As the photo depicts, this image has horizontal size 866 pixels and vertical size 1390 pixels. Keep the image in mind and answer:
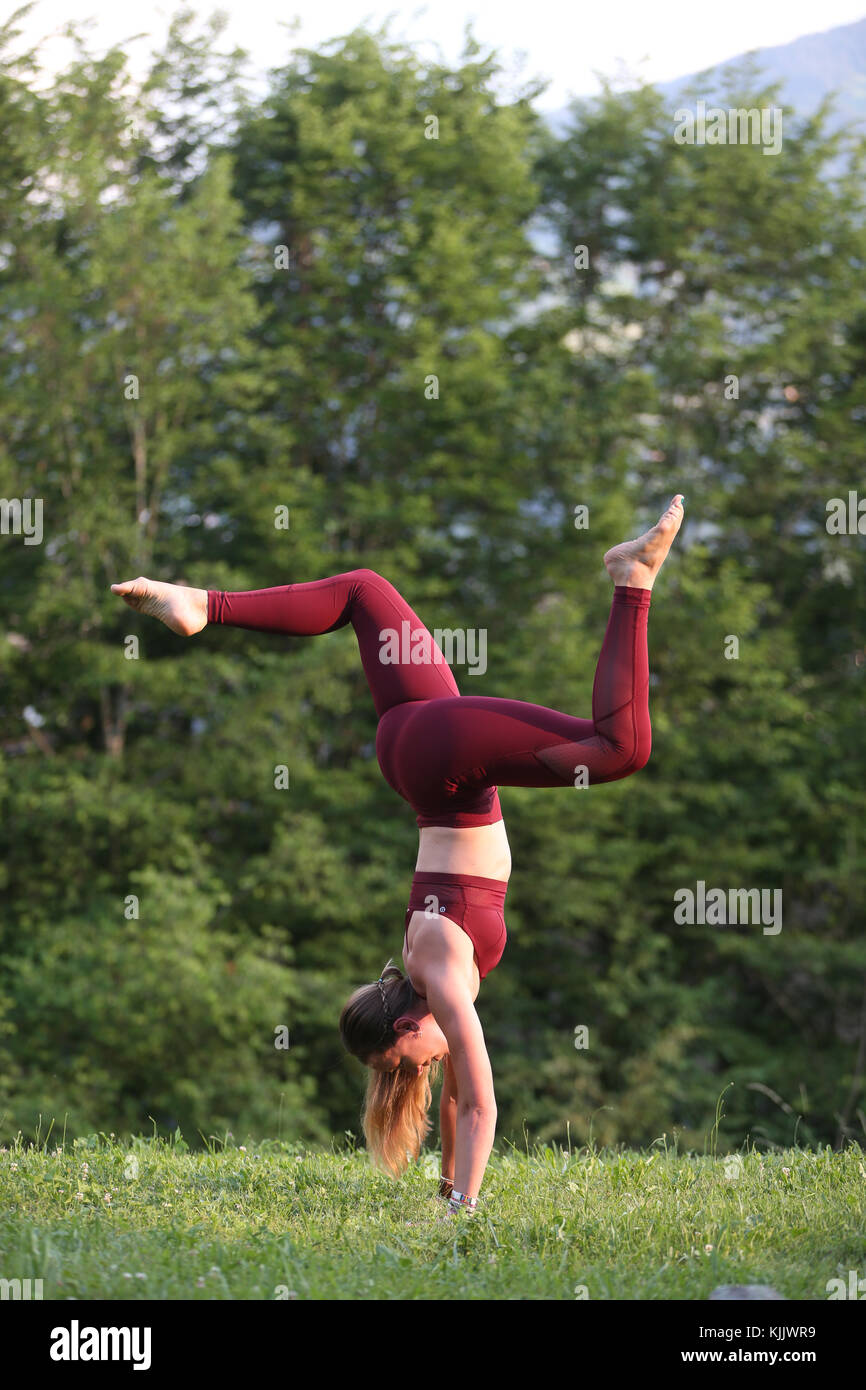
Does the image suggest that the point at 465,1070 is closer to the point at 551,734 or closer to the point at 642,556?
the point at 551,734

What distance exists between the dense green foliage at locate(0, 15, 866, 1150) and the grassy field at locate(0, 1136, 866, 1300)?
26.9 feet

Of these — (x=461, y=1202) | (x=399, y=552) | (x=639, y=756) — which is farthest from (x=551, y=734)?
(x=399, y=552)

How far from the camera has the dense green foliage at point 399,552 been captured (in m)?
13.5

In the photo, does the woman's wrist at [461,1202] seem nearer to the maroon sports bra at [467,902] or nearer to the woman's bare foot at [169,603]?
the maroon sports bra at [467,902]

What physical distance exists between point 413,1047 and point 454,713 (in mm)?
1008

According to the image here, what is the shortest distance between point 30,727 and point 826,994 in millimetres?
10133

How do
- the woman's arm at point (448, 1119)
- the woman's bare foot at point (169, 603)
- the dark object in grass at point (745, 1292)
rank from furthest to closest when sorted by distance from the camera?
the woman's arm at point (448, 1119), the woman's bare foot at point (169, 603), the dark object in grass at point (745, 1292)

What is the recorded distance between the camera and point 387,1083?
3.79 m

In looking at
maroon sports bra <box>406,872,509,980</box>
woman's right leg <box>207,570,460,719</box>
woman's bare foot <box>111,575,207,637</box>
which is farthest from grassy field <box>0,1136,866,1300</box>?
woman's bare foot <box>111,575,207,637</box>

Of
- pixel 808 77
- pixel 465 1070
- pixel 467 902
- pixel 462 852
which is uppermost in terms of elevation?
pixel 808 77

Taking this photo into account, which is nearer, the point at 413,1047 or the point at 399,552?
the point at 413,1047

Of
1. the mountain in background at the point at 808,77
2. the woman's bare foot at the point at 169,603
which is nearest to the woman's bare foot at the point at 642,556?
the woman's bare foot at the point at 169,603

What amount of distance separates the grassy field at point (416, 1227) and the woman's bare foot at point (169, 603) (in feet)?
5.10
